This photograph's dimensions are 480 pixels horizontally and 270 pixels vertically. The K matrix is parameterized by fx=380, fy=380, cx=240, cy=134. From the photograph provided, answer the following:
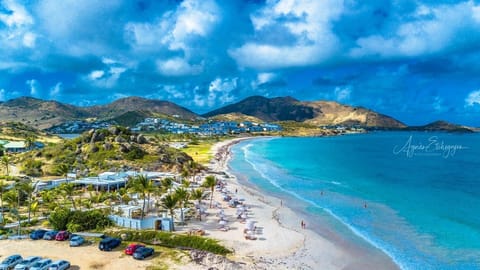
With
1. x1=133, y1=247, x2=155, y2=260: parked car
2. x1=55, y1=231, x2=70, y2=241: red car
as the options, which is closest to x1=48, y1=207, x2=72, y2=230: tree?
x1=55, y1=231, x2=70, y2=241: red car

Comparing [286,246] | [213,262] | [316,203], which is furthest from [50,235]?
[316,203]

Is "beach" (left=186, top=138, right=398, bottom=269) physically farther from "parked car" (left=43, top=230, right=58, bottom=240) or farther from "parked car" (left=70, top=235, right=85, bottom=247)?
"parked car" (left=43, top=230, right=58, bottom=240)

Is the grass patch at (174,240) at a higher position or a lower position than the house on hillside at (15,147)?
lower

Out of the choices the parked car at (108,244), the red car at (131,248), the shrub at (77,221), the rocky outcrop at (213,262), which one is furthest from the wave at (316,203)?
the shrub at (77,221)

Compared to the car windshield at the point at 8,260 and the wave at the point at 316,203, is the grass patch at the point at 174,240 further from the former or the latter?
the wave at the point at 316,203

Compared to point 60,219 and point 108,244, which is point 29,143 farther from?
point 108,244

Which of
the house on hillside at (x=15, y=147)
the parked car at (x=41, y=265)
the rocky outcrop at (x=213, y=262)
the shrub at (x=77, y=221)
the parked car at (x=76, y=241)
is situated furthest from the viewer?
the house on hillside at (x=15, y=147)

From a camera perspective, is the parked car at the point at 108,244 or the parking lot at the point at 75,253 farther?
the parked car at the point at 108,244

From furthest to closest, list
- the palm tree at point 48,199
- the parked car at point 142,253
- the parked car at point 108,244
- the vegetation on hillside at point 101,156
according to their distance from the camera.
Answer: the vegetation on hillside at point 101,156, the palm tree at point 48,199, the parked car at point 108,244, the parked car at point 142,253
